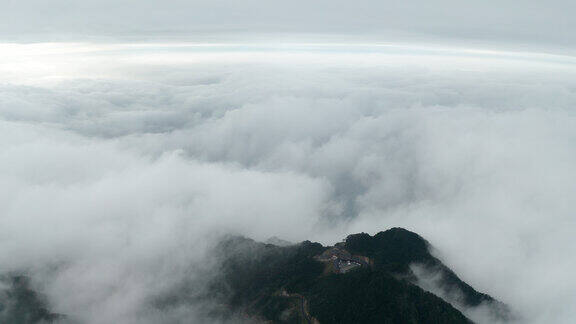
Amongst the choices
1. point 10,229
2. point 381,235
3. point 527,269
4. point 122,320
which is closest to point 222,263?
point 122,320

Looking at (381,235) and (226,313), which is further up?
(381,235)

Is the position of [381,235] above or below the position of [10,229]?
above

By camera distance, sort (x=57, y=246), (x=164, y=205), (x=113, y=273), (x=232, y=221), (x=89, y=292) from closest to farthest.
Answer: (x=89, y=292) < (x=113, y=273) < (x=57, y=246) < (x=232, y=221) < (x=164, y=205)

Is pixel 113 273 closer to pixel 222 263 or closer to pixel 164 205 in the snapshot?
pixel 222 263

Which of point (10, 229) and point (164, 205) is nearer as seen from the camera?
point (10, 229)

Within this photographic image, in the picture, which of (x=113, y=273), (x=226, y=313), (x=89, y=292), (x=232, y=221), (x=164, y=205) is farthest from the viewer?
(x=164, y=205)

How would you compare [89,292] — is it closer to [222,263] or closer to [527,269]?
[222,263]

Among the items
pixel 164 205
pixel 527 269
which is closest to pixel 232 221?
pixel 164 205

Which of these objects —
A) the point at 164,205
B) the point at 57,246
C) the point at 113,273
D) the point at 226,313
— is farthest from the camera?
the point at 164,205

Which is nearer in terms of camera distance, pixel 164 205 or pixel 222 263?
pixel 222 263
